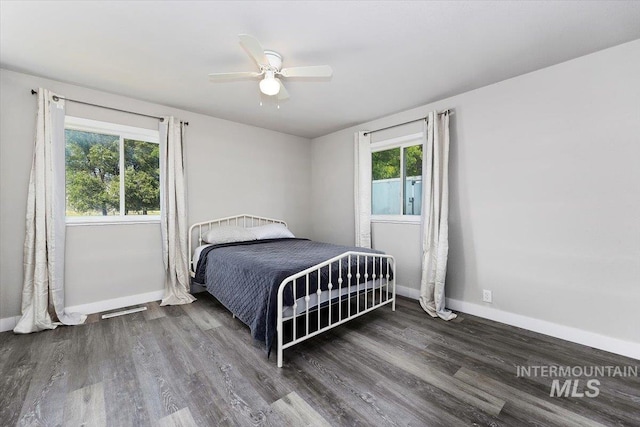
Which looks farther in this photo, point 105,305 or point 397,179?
point 397,179

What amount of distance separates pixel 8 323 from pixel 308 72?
3.60 meters

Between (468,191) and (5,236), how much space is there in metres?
4.67

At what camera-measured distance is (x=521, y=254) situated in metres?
2.67

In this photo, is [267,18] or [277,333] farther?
[277,333]

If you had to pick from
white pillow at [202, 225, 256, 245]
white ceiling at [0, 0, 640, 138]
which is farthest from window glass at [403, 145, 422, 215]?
white pillow at [202, 225, 256, 245]

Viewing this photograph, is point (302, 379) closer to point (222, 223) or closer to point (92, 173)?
point (222, 223)

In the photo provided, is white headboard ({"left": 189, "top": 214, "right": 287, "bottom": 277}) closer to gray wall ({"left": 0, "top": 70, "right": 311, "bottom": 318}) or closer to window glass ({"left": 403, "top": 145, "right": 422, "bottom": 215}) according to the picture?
gray wall ({"left": 0, "top": 70, "right": 311, "bottom": 318})

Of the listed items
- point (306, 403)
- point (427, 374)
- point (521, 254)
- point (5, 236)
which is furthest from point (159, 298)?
point (521, 254)

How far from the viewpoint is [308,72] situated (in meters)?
2.08

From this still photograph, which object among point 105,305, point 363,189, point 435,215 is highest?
point 363,189

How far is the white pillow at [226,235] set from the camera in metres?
3.46

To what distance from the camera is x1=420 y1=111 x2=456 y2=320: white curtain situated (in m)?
3.00

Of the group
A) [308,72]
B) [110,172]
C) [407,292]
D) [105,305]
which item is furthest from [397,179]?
A: [105,305]

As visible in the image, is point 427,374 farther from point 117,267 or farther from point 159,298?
point 117,267
